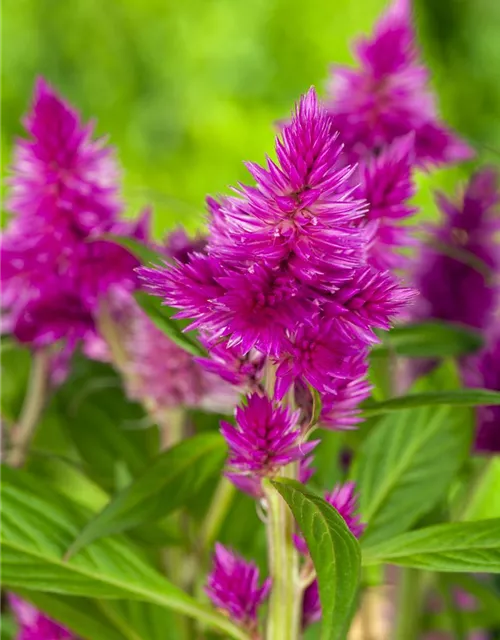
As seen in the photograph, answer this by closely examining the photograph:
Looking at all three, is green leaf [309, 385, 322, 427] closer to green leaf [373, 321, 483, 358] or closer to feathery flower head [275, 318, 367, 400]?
feathery flower head [275, 318, 367, 400]

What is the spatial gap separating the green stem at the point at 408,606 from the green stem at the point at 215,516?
0.42 feet

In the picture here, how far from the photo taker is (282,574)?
386mm

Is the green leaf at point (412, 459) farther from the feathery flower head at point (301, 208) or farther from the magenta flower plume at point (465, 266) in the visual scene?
the feathery flower head at point (301, 208)

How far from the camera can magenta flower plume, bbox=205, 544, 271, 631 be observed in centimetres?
40

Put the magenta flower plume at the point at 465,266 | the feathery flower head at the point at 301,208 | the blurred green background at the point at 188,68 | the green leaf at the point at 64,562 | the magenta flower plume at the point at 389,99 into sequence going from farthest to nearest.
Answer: the blurred green background at the point at 188,68
the magenta flower plume at the point at 465,266
the magenta flower plume at the point at 389,99
the green leaf at the point at 64,562
the feathery flower head at the point at 301,208

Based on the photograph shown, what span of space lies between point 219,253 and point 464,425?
250 millimetres

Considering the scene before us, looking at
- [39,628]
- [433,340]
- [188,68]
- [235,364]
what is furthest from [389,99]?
[188,68]

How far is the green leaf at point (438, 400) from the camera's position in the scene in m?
0.36

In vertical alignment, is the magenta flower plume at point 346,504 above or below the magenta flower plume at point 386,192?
below

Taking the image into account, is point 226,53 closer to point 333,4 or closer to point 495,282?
point 333,4

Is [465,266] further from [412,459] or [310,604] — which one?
[310,604]

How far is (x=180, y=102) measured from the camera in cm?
233

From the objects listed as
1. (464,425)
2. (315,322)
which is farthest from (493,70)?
(315,322)

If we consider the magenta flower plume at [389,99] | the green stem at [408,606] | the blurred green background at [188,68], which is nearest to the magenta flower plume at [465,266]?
the magenta flower plume at [389,99]
